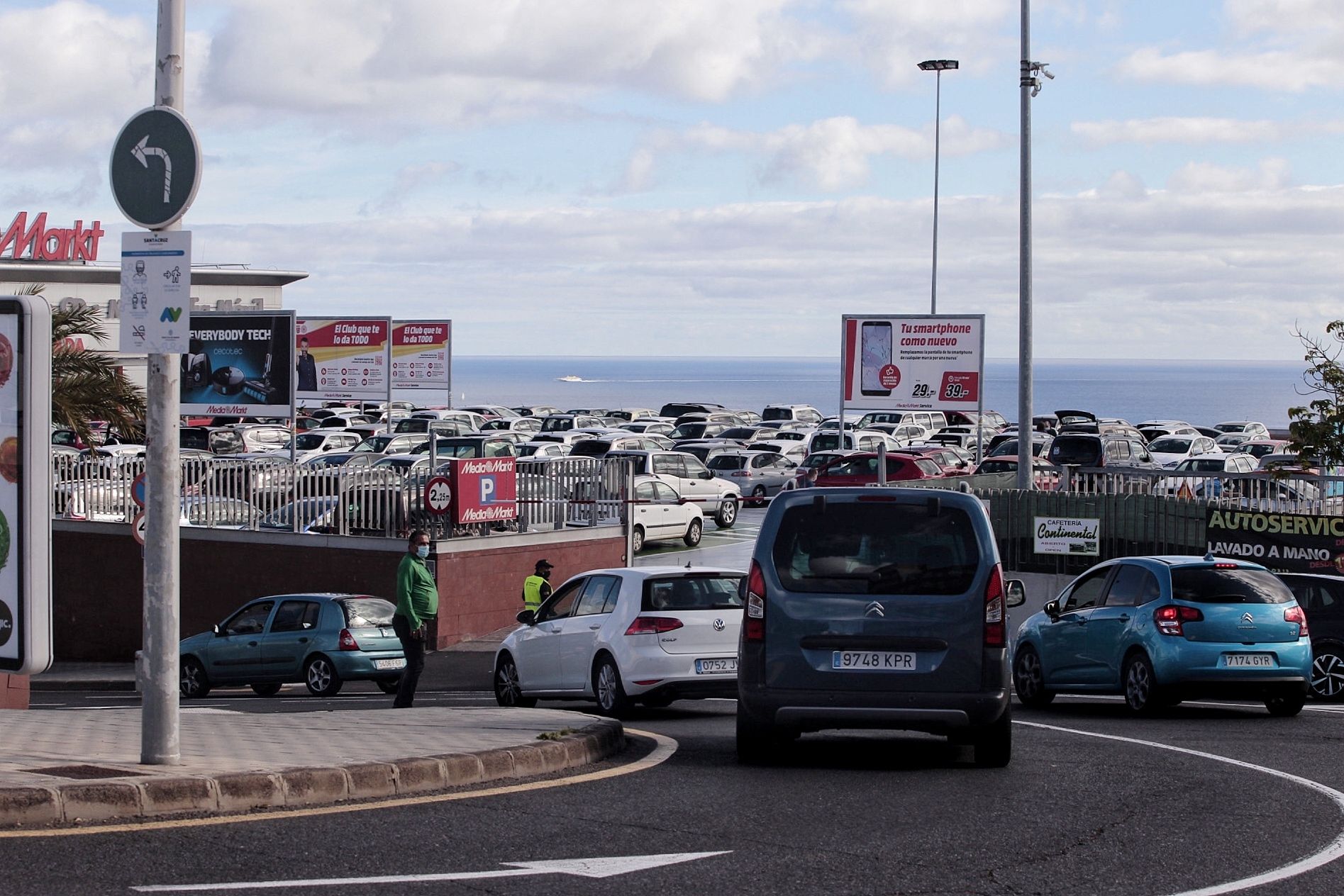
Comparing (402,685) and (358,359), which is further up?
(358,359)

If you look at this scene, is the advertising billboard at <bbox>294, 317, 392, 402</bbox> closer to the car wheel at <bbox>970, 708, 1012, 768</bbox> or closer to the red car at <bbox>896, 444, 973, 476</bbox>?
the red car at <bbox>896, 444, 973, 476</bbox>

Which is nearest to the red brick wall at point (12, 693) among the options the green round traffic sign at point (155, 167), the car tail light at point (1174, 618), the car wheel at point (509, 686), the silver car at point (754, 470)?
the car wheel at point (509, 686)

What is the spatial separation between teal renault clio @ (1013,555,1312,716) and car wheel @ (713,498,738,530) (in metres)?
21.7

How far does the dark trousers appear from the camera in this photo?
15.5m

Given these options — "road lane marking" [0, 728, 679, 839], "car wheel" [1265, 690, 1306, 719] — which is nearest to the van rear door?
"road lane marking" [0, 728, 679, 839]

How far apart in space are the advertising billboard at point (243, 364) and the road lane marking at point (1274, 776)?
24999 millimetres

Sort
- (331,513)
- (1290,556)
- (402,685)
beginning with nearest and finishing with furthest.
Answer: (402,685) → (1290,556) → (331,513)

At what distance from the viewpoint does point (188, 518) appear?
27.7 meters

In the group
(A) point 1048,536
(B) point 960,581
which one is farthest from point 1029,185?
(B) point 960,581

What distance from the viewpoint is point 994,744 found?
411 inches

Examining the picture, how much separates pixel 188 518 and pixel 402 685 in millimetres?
13352

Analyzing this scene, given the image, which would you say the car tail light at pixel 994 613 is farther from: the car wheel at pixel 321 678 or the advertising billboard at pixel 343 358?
the advertising billboard at pixel 343 358

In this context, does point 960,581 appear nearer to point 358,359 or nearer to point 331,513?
point 331,513

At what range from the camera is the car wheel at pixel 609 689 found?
14930 millimetres
